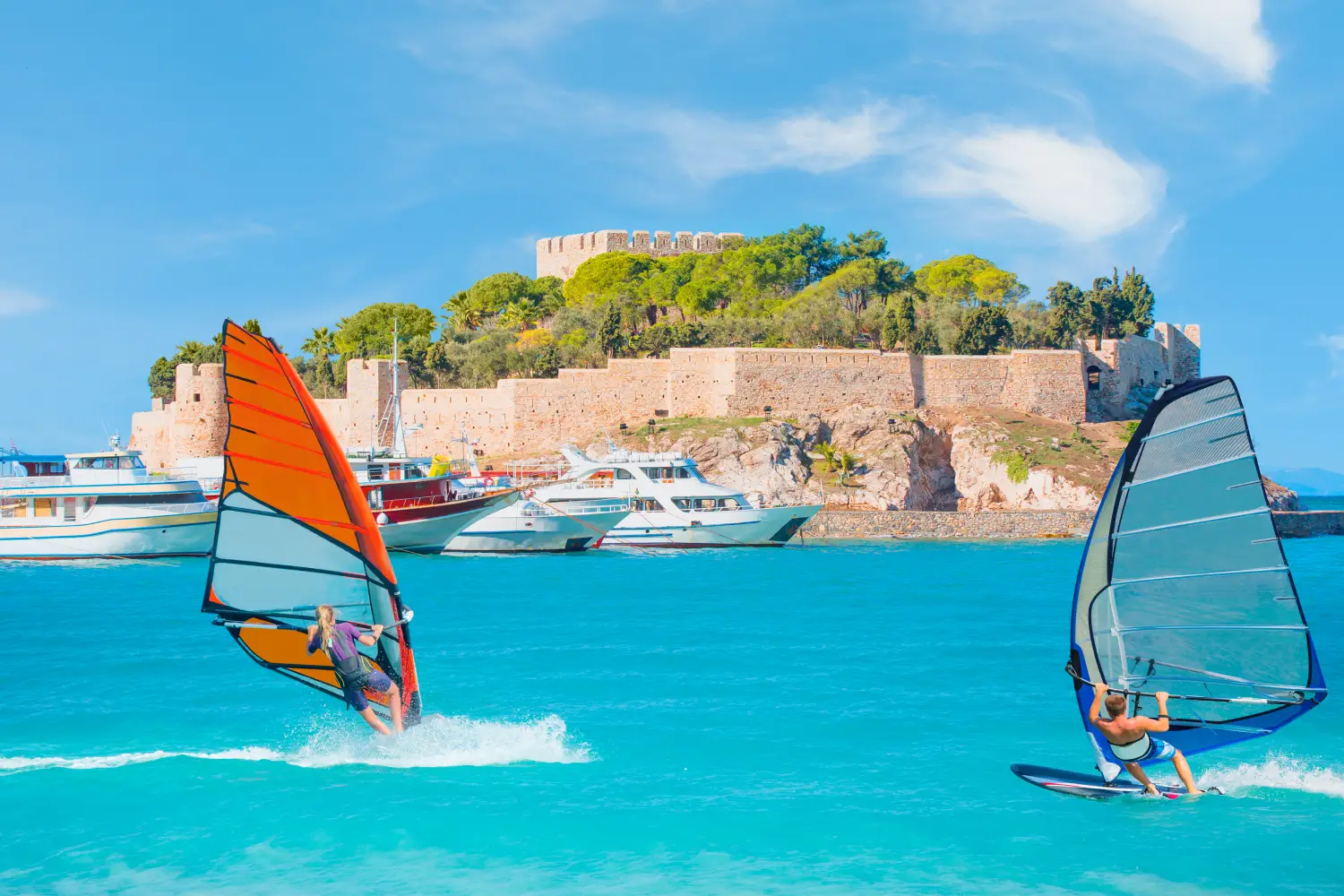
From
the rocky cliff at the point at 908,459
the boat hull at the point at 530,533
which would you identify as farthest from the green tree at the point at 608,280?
the boat hull at the point at 530,533

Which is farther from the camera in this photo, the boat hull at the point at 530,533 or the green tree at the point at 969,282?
the green tree at the point at 969,282

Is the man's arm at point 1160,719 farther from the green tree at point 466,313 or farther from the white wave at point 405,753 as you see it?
the green tree at point 466,313

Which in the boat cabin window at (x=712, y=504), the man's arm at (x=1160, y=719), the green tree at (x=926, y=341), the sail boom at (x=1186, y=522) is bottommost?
the man's arm at (x=1160, y=719)

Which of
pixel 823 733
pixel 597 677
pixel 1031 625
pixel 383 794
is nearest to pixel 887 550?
pixel 1031 625

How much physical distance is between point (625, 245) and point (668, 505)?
33.5m

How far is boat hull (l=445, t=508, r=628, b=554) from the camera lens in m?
37.9

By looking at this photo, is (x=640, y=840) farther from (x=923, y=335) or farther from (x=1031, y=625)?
(x=923, y=335)

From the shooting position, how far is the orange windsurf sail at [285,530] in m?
10.6

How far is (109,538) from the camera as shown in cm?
3644

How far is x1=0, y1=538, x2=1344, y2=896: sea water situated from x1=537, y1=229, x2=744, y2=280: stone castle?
49.2 m

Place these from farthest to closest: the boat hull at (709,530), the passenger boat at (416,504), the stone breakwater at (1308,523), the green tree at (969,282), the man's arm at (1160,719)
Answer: the green tree at (969,282), the stone breakwater at (1308,523), the boat hull at (709,530), the passenger boat at (416,504), the man's arm at (1160,719)

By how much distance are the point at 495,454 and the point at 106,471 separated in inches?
662

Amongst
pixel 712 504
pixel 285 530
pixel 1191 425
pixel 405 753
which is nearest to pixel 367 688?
pixel 285 530

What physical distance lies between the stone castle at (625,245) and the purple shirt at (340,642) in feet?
194
